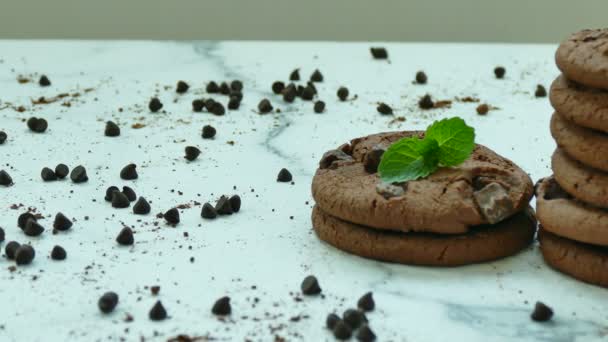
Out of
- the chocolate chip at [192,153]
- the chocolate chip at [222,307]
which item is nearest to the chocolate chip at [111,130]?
the chocolate chip at [192,153]

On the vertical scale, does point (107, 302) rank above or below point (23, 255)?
below

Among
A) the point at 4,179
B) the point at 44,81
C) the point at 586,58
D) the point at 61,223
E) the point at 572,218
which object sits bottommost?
the point at 572,218

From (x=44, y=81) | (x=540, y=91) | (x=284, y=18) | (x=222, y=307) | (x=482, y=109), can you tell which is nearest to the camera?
(x=222, y=307)

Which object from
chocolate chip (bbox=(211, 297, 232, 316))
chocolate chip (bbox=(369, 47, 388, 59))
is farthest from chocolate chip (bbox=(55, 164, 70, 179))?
chocolate chip (bbox=(369, 47, 388, 59))

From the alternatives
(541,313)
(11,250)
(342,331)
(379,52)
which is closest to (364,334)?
(342,331)

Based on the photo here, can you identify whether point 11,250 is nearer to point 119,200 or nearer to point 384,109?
point 119,200

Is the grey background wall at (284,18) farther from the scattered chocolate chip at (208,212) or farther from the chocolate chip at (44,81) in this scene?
the scattered chocolate chip at (208,212)
